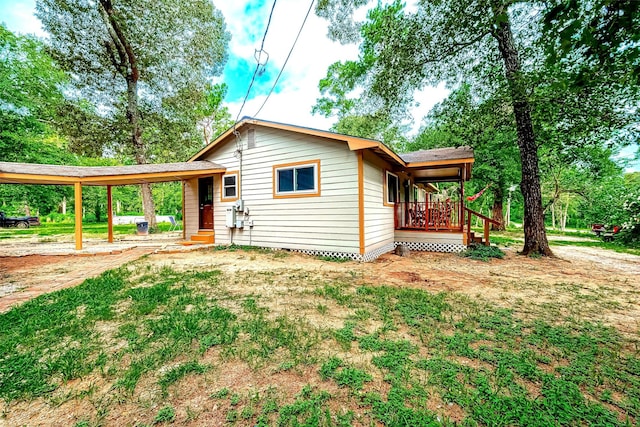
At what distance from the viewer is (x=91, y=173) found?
26.4 ft

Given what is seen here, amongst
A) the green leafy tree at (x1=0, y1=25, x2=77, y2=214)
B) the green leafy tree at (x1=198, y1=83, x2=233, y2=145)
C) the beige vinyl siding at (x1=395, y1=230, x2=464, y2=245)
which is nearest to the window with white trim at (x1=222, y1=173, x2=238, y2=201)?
the beige vinyl siding at (x1=395, y1=230, x2=464, y2=245)

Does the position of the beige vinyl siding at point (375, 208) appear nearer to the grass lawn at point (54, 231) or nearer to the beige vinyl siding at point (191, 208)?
the beige vinyl siding at point (191, 208)

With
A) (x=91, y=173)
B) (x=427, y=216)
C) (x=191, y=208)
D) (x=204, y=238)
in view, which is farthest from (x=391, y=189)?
(x=91, y=173)

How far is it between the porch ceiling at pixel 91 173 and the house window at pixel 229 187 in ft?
1.04

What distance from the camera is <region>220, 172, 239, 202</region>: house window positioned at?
884cm

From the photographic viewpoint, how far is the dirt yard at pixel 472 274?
12.0 feet

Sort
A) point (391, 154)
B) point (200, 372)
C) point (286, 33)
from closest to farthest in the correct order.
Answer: point (200, 372)
point (286, 33)
point (391, 154)

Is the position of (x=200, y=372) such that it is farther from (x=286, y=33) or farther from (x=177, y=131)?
(x=177, y=131)

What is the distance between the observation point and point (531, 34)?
7.77 m

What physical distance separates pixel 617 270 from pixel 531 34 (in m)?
7.09

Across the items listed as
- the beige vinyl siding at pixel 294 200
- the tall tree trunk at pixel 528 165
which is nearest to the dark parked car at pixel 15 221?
the beige vinyl siding at pixel 294 200

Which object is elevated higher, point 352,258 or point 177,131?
point 177,131

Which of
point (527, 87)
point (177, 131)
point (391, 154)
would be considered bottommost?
point (391, 154)

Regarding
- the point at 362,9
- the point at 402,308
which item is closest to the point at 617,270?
the point at 402,308
